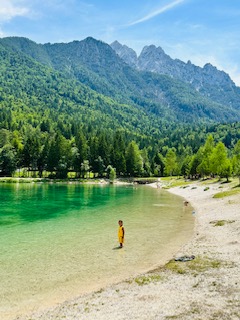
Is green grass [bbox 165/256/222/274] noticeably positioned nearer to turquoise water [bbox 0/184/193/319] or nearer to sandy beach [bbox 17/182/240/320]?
sandy beach [bbox 17/182/240/320]

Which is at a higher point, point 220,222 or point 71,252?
point 220,222

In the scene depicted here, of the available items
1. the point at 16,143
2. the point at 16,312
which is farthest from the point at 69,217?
the point at 16,143

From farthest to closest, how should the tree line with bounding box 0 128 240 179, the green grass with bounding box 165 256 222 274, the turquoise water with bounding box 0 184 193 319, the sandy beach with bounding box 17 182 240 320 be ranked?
1. the tree line with bounding box 0 128 240 179
2. the green grass with bounding box 165 256 222 274
3. the turquoise water with bounding box 0 184 193 319
4. the sandy beach with bounding box 17 182 240 320

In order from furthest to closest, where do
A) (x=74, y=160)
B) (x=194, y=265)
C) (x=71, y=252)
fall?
(x=74, y=160)
(x=71, y=252)
(x=194, y=265)

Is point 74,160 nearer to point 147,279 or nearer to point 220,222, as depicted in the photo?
point 220,222

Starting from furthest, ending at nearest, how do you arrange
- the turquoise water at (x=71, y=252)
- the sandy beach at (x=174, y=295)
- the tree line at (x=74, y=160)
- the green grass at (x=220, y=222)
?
the tree line at (x=74, y=160) → the green grass at (x=220, y=222) → the turquoise water at (x=71, y=252) → the sandy beach at (x=174, y=295)

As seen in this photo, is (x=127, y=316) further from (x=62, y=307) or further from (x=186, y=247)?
(x=186, y=247)

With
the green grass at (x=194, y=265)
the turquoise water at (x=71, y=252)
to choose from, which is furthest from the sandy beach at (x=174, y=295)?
the turquoise water at (x=71, y=252)

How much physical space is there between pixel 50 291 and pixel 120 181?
6059 inches

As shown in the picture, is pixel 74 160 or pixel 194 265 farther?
pixel 74 160

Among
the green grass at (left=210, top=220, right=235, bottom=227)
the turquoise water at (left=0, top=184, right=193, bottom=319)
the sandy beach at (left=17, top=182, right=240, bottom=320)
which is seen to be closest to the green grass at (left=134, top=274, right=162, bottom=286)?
the sandy beach at (left=17, top=182, right=240, bottom=320)

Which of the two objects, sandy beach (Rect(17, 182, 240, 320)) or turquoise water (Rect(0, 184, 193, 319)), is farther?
turquoise water (Rect(0, 184, 193, 319))

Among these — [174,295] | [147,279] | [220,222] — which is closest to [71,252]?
[147,279]

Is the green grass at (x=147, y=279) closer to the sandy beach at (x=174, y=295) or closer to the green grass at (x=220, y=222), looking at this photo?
the sandy beach at (x=174, y=295)
